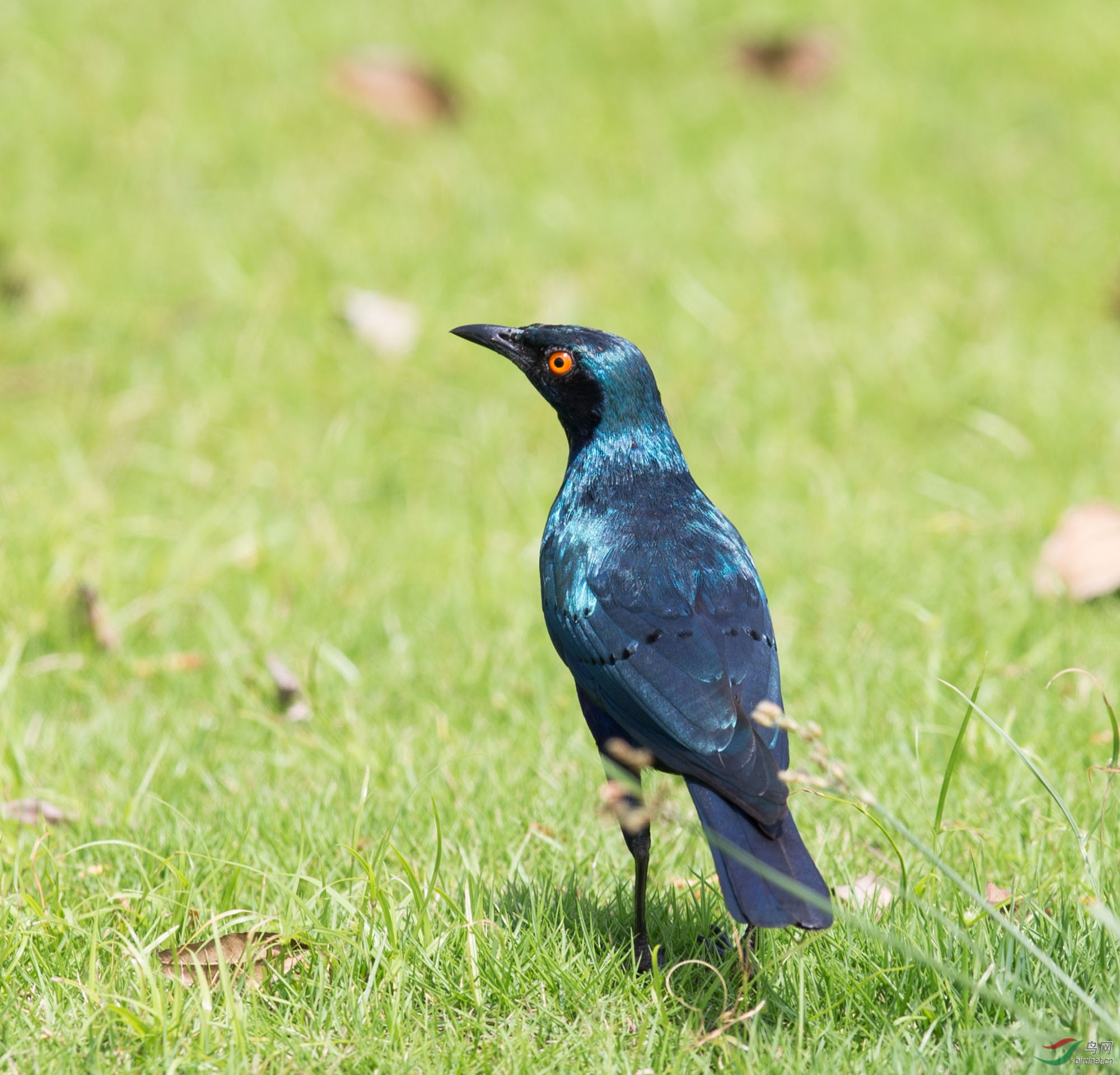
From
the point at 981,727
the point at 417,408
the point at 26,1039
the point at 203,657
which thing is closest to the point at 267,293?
the point at 417,408

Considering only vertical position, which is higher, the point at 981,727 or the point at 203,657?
the point at 981,727

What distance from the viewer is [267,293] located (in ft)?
22.4

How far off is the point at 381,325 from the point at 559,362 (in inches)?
134

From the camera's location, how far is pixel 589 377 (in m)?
3.36

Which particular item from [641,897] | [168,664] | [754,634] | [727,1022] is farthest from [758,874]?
[168,664]

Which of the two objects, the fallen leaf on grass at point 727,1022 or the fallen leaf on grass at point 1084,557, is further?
the fallen leaf on grass at point 1084,557

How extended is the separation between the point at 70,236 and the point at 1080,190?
5.41 m

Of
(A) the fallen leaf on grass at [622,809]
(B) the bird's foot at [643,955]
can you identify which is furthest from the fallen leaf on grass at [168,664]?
(A) the fallen leaf on grass at [622,809]

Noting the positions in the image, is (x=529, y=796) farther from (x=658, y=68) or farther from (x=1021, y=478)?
(x=658, y=68)

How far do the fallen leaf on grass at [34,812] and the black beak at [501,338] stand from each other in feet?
5.32

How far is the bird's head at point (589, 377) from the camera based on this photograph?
11.0ft

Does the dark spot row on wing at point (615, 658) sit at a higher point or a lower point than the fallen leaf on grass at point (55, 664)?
higher

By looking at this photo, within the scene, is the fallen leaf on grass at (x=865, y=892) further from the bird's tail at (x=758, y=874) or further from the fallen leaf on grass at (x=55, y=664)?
the fallen leaf on grass at (x=55, y=664)

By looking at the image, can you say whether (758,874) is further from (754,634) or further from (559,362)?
(559,362)
